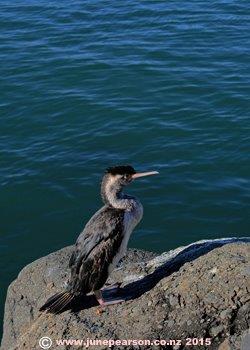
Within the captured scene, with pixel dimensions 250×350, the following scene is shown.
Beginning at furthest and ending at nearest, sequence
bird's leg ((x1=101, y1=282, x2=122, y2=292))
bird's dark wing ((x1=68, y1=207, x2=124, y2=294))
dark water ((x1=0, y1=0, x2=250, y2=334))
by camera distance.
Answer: dark water ((x1=0, y1=0, x2=250, y2=334))
bird's leg ((x1=101, y1=282, x2=122, y2=292))
bird's dark wing ((x1=68, y1=207, x2=124, y2=294))

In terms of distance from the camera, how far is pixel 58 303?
33.5 ft

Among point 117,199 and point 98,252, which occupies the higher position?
point 117,199

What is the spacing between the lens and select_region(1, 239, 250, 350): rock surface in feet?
29.1

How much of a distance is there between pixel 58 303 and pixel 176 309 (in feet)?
6.80

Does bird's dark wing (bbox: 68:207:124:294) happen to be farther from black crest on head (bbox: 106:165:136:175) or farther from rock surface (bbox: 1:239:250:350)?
black crest on head (bbox: 106:165:136:175)

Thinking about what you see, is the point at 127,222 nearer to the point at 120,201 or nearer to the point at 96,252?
the point at 120,201

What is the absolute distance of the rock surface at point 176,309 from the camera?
8875 millimetres

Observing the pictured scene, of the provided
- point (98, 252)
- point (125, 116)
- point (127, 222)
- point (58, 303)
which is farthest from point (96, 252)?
point (125, 116)

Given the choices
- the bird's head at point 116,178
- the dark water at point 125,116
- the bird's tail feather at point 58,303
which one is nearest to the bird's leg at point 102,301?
the bird's tail feather at point 58,303

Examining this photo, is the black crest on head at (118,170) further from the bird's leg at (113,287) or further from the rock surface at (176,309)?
the bird's leg at (113,287)

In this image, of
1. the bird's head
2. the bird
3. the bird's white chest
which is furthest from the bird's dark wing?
the bird's head

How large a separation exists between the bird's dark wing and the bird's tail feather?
0.53 feet

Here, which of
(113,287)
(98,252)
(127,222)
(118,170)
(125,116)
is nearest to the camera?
(98,252)

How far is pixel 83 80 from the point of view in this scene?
25312 millimetres
